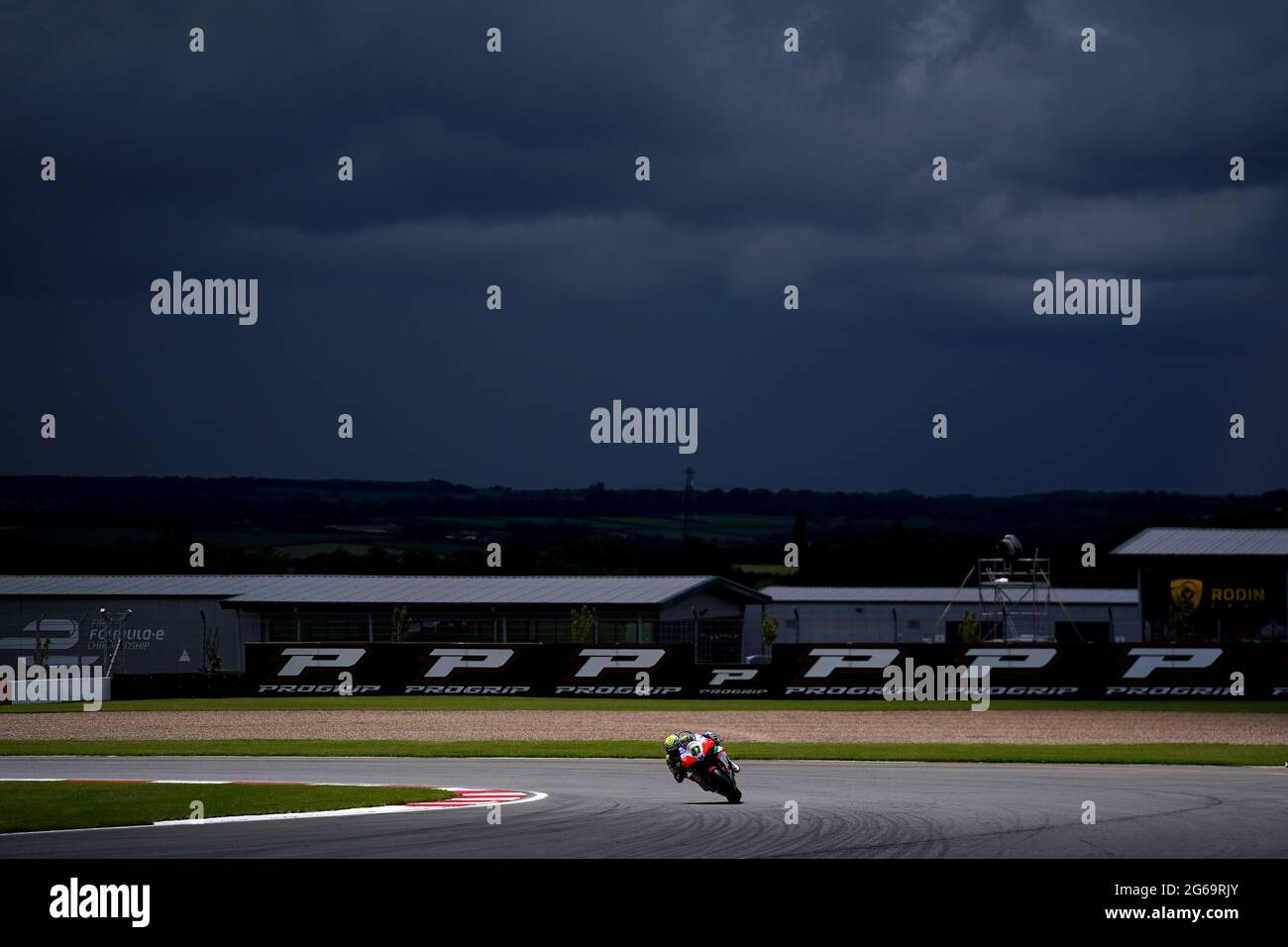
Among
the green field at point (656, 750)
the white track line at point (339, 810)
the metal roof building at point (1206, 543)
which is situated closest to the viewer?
the white track line at point (339, 810)

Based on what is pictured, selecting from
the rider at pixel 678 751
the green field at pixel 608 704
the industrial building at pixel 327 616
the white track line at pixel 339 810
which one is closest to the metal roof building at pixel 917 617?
the industrial building at pixel 327 616

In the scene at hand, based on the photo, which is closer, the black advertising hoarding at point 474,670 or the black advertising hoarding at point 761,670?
the black advertising hoarding at point 761,670

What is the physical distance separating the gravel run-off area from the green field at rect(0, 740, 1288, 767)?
1.57 metres

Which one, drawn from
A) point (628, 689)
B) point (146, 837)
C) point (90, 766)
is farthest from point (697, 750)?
point (628, 689)

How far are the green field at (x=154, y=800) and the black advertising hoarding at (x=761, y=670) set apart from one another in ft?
81.1

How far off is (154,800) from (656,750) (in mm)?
13098

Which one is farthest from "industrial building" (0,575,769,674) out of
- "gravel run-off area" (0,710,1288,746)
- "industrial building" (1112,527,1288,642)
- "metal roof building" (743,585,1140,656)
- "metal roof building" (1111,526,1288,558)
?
"gravel run-off area" (0,710,1288,746)

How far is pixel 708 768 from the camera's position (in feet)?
62.3

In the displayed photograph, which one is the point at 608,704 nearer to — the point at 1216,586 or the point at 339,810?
the point at 339,810

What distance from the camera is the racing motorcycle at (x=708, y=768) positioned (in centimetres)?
1898

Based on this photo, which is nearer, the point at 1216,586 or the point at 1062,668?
the point at 1062,668

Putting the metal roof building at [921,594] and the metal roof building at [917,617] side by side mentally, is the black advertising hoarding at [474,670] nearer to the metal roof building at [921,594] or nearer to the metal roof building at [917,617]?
the metal roof building at [917,617]

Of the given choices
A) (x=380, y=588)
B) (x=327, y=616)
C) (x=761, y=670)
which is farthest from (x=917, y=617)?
(x=761, y=670)

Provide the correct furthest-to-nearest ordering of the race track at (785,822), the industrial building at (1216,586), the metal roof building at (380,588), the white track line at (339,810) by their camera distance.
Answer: the industrial building at (1216,586) < the metal roof building at (380,588) < the white track line at (339,810) < the race track at (785,822)
